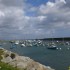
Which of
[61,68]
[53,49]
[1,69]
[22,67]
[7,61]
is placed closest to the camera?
[1,69]

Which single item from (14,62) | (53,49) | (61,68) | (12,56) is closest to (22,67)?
(14,62)

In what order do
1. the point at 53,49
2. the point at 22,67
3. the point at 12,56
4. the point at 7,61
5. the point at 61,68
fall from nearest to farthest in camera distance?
1. the point at 22,67
2. the point at 7,61
3. the point at 12,56
4. the point at 61,68
5. the point at 53,49

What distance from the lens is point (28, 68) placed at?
125ft

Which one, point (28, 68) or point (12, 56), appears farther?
point (12, 56)

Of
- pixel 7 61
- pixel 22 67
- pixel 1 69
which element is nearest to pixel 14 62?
pixel 7 61

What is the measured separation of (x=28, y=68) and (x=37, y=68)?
6.67 feet

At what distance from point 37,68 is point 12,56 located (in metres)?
7.55

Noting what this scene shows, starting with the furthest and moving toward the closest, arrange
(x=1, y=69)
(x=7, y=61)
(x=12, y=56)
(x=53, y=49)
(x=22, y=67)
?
1. (x=53, y=49)
2. (x=12, y=56)
3. (x=7, y=61)
4. (x=22, y=67)
5. (x=1, y=69)

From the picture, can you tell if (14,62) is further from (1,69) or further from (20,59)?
(1,69)

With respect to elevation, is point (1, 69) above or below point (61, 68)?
above

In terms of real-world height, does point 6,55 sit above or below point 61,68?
above

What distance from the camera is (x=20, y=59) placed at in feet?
140

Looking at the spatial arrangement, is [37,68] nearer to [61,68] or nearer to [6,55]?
[6,55]

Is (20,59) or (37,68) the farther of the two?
(20,59)
